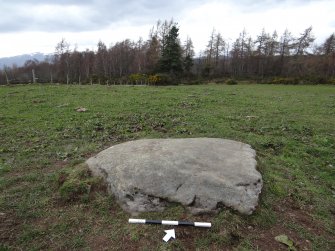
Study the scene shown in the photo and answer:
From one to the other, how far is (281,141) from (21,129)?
10019mm

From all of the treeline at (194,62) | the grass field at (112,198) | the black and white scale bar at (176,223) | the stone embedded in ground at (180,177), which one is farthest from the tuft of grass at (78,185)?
the treeline at (194,62)

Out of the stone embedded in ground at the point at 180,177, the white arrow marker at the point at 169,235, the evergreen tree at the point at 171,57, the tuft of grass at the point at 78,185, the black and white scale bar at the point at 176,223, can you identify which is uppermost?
the evergreen tree at the point at 171,57

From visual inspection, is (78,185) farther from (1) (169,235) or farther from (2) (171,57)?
(2) (171,57)

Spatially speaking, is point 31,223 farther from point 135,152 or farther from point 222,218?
point 222,218

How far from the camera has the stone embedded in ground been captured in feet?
16.3

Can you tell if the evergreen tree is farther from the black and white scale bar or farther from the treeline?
the black and white scale bar

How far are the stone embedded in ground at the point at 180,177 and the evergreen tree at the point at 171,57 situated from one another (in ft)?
154

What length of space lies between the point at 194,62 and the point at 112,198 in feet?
224

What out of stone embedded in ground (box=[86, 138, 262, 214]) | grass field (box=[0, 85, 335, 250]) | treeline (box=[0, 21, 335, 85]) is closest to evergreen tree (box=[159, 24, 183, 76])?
treeline (box=[0, 21, 335, 85])

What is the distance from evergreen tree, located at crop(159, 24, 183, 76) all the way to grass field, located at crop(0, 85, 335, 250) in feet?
127

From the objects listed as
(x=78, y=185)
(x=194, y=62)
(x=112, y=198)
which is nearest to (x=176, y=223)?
(x=112, y=198)

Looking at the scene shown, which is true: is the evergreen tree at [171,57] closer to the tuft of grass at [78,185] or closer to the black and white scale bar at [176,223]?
the tuft of grass at [78,185]

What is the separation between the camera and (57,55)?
74.1 m

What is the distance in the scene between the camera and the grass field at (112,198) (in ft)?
14.6
